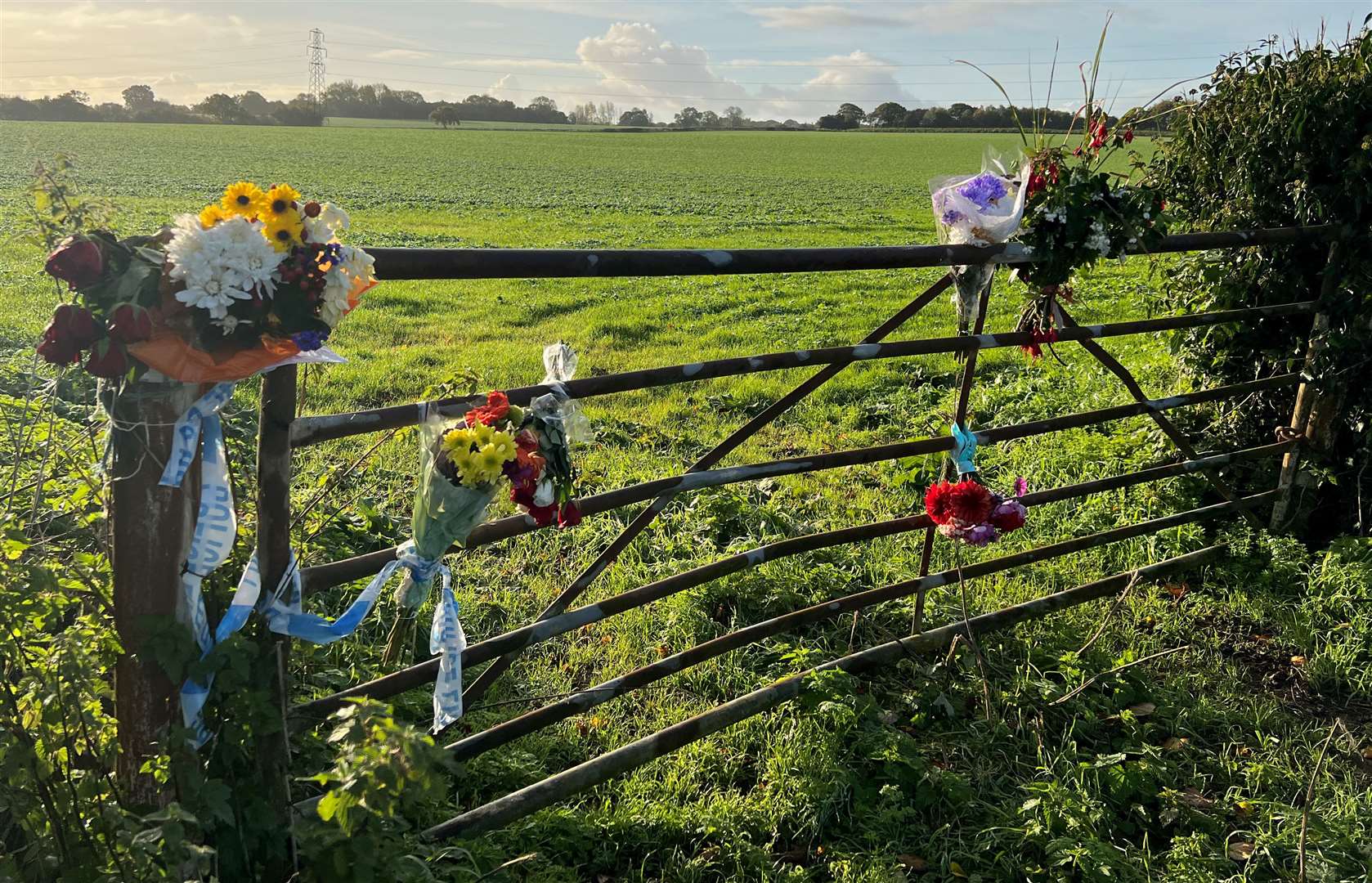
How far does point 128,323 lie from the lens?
156cm

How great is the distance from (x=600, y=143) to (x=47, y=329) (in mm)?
63840

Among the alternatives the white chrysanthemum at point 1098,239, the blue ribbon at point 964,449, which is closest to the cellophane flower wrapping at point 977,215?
the white chrysanthemum at point 1098,239

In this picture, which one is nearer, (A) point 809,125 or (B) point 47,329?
(B) point 47,329

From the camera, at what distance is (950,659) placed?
3.55m

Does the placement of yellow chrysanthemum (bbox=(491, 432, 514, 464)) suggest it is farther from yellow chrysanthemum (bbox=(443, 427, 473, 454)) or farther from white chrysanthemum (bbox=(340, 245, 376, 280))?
white chrysanthemum (bbox=(340, 245, 376, 280))

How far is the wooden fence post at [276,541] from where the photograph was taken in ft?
6.30

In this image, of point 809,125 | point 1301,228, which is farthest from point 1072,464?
point 809,125

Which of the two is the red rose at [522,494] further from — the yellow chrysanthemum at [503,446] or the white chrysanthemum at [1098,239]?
the white chrysanthemum at [1098,239]

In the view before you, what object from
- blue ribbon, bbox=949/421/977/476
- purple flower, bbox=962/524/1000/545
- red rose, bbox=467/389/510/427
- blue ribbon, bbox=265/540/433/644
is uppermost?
red rose, bbox=467/389/510/427

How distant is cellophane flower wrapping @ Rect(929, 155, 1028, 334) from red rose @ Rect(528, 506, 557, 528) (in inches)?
63.2

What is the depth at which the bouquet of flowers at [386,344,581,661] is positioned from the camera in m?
1.90

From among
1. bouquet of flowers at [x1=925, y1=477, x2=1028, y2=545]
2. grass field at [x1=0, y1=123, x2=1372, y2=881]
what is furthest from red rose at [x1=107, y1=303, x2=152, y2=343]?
bouquet of flowers at [x1=925, y1=477, x2=1028, y2=545]

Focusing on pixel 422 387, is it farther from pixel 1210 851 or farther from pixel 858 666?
pixel 1210 851

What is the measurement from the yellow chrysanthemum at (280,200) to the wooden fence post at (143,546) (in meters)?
0.36
